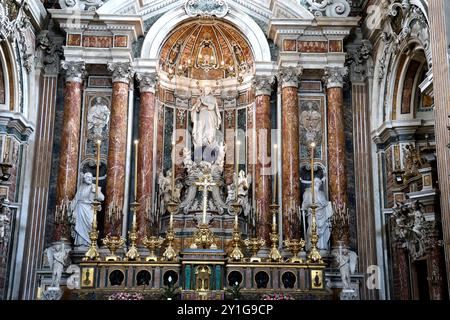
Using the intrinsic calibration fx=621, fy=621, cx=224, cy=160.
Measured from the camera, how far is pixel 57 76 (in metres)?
17.4

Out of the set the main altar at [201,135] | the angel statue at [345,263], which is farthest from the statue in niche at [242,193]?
the angel statue at [345,263]

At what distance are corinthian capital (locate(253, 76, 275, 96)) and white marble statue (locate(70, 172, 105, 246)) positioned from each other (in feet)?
17.1

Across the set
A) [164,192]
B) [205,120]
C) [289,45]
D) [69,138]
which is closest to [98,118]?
[69,138]

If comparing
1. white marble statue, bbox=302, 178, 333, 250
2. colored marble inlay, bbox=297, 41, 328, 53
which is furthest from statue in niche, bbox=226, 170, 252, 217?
colored marble inlay, bbox=297, 41, 328, 53

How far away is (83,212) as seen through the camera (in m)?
15.8

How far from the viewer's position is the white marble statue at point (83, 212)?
15.7m

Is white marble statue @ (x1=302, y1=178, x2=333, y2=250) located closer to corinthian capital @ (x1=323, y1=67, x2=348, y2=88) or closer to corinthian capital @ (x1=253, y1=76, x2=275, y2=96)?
corinthian capital @ (x1=323, y1=67, x2=348, y2=88)

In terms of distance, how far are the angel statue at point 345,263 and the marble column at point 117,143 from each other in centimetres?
557

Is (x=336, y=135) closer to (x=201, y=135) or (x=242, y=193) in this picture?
(x=242, y=193)

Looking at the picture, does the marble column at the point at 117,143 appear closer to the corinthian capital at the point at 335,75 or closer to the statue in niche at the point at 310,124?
the statue in niche at the point at 310,124

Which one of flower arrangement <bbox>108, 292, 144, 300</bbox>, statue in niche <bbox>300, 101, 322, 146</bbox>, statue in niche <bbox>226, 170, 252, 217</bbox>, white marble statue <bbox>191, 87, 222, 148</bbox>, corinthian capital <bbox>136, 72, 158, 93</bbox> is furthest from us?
white marble statue <bbox>191, 87, 222, 148</bbox>

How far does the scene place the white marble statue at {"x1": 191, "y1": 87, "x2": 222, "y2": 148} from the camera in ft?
58.3
